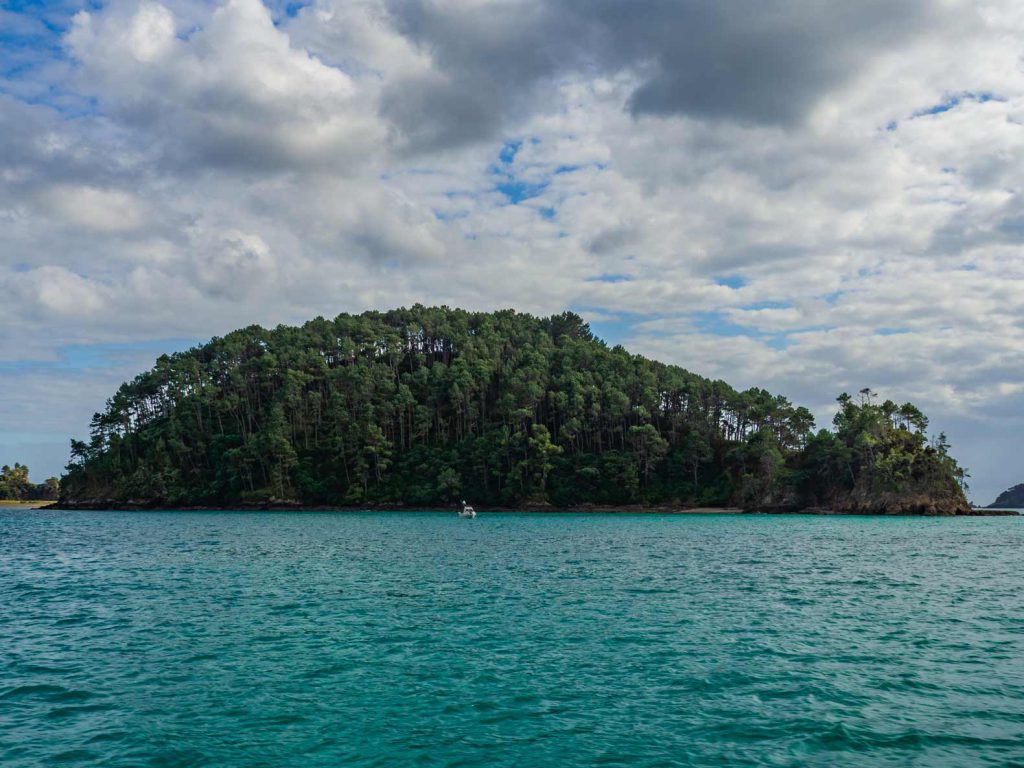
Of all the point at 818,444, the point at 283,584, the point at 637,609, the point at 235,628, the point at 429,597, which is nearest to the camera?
the point at 235,628

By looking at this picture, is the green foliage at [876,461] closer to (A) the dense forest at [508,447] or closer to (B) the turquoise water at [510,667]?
(A) the dense forest at [508,447]

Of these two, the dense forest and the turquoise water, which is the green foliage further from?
the turquoise water

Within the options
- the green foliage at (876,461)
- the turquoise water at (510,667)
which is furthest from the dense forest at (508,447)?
the turquoise water at (510,667)

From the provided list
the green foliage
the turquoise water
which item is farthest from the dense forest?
the turquoise water

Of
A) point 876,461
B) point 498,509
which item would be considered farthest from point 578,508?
point 876,461

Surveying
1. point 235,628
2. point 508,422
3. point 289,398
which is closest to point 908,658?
point 235,628

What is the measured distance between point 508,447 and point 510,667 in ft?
490

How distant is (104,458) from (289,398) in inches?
2026

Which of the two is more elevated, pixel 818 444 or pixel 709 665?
pixel 818 444

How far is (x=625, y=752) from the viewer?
15.1m

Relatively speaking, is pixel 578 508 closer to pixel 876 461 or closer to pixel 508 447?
pixel 508 447

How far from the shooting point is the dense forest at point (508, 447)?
153 meters

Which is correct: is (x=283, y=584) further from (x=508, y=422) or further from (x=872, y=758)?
(x=508, y=422)

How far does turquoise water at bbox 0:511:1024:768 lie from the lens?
51.1 ft
